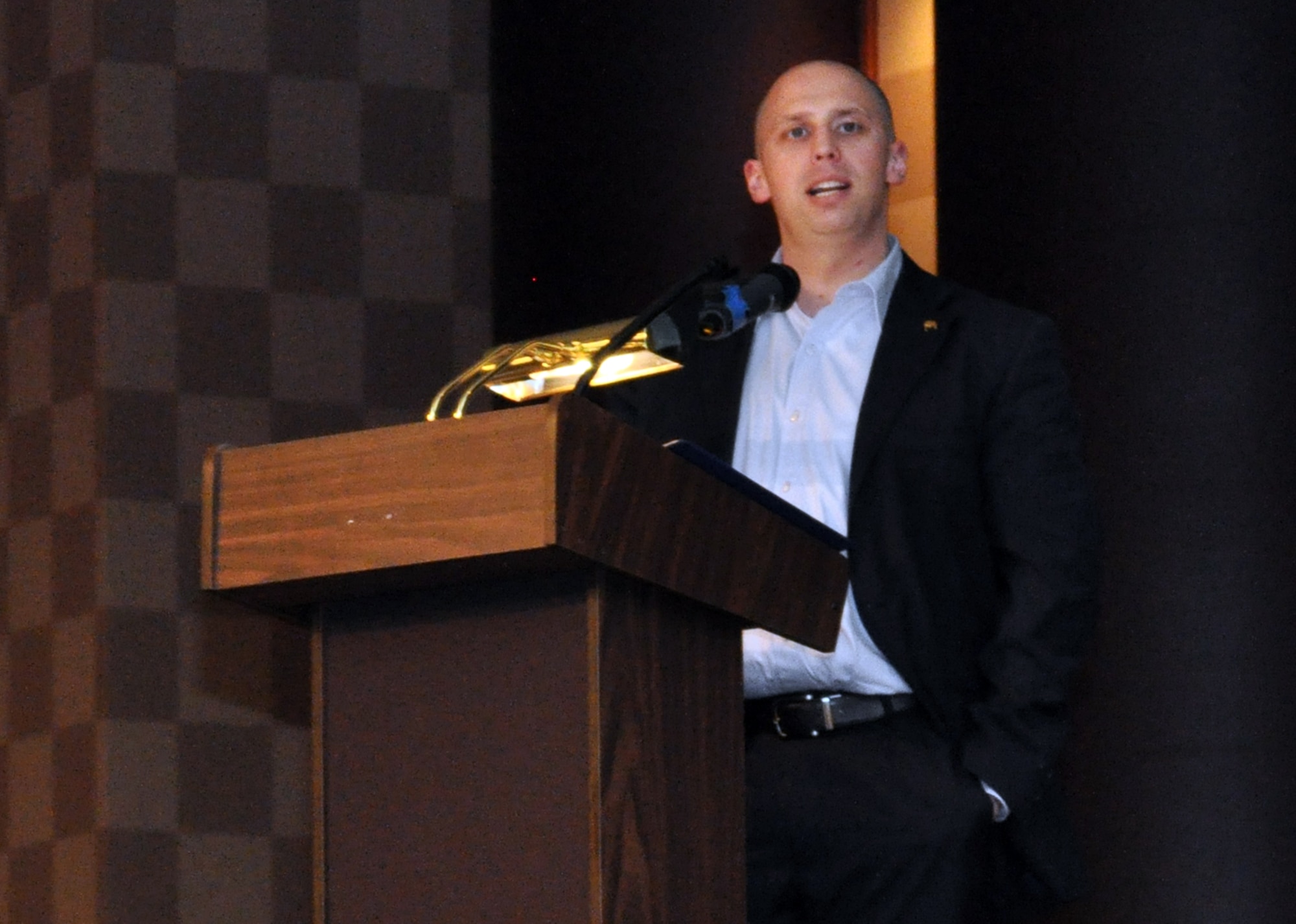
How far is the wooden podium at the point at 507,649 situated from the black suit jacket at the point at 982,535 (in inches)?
24.2

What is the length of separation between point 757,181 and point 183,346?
4.34ft

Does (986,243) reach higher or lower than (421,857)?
higher

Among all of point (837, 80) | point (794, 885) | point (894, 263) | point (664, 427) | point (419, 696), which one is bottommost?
point (794, 885)

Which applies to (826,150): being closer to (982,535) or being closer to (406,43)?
(982,535)

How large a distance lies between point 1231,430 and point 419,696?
1.64 meters

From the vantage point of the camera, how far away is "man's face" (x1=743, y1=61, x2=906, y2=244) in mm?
2674

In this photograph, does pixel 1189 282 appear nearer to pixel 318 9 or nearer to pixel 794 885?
pixel 794 885

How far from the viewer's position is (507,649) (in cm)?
169

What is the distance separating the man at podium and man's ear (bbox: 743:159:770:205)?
125 millimetres

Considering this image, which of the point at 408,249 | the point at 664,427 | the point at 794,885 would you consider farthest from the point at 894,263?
the point at 408,249

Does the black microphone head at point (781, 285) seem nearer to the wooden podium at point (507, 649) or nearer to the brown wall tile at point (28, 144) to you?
the wooden podium at point (507, 649)

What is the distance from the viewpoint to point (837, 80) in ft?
9.02

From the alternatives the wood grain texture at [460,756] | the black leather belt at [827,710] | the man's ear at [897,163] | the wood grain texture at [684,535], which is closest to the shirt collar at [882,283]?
the man's ear at [897,163]

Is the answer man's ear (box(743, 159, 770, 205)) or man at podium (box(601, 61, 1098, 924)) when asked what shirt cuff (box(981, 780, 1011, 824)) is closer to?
man at podium (box(601, 61, 1098, 924))
